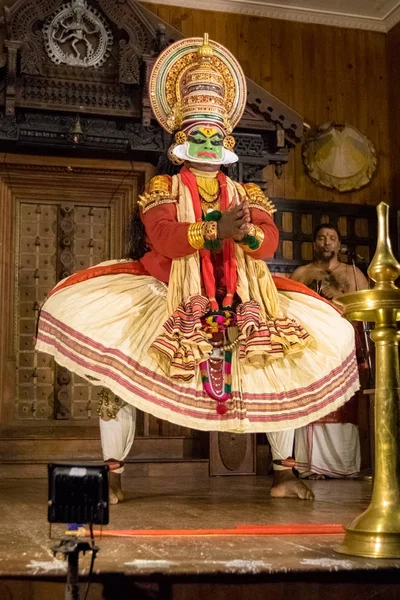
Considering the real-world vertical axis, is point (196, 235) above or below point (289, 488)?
above

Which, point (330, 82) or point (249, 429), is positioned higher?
point (330, 82)

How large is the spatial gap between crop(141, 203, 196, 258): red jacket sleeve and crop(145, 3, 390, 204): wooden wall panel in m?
3.40

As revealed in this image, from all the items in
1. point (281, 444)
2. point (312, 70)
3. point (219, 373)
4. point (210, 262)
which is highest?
point (312, 70)

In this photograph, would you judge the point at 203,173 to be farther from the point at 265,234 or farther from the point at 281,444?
the point at 281,444

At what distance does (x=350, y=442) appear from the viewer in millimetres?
5691

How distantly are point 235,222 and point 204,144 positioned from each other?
0.69 meters

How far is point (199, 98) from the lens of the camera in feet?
12.1

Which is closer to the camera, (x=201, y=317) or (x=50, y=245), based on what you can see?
(x=201, y=317)

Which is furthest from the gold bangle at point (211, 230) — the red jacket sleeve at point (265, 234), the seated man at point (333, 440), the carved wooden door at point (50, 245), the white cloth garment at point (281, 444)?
the carved wooden door at point (50, 245)

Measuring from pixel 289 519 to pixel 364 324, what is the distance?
3.14m

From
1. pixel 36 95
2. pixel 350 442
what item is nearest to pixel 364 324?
pixel 350 442

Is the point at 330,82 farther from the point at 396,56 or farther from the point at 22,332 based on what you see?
the point at 22,332

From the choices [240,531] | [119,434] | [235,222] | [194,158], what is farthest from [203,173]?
[240,531]

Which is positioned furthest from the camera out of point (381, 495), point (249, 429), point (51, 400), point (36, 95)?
point (51, 400)
